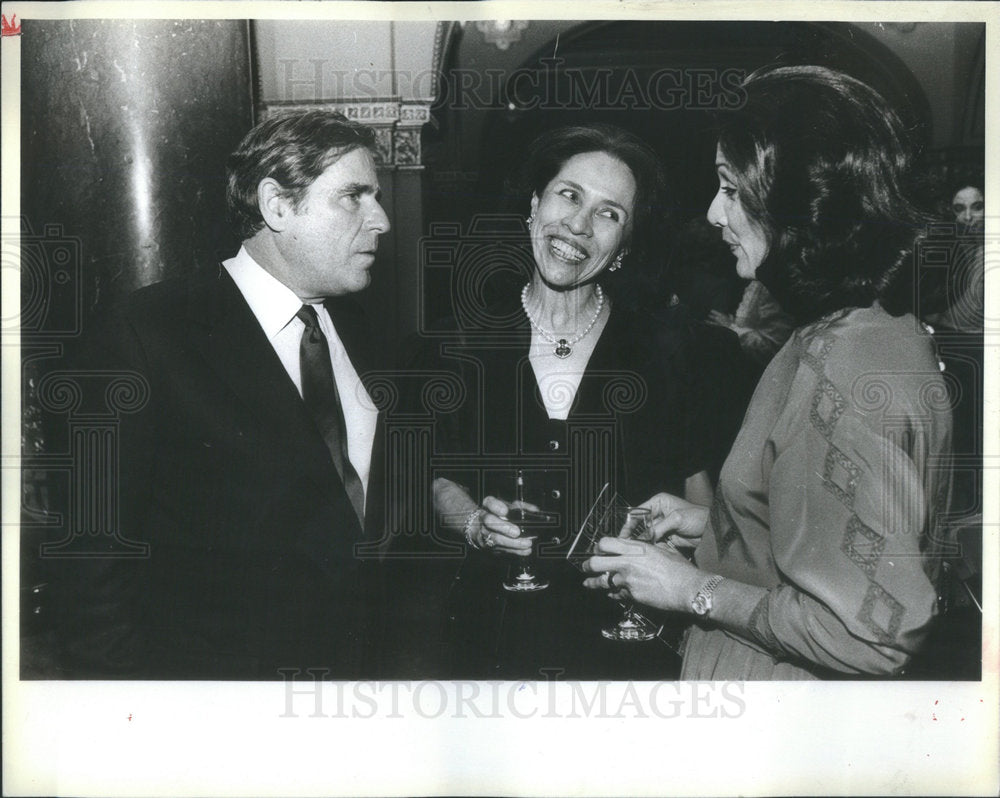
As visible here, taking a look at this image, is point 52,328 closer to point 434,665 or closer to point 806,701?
point 434,665

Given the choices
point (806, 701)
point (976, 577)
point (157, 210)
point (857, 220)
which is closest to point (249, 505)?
point (157, 210)

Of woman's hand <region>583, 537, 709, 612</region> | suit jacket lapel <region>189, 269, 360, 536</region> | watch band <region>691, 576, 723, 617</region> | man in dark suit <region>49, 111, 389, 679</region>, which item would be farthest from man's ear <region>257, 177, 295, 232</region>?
watch band <region>691, 576, 723, 617</region>

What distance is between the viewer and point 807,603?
11.8 feet

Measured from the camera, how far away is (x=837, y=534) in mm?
3621

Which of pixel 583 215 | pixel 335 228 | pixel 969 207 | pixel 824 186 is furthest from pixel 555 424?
pixel 969 207

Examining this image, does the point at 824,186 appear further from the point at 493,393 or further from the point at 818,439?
the point at 493,393

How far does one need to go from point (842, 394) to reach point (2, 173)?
2.81 metres

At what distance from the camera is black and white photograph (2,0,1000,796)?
366 centimetres

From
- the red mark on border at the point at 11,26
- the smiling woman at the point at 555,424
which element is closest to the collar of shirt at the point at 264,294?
the smiling woman at the point at 555,424

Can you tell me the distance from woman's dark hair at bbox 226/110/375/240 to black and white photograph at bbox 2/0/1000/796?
0.01 m

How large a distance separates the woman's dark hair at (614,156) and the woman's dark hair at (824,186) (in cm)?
25

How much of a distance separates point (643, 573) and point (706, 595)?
0.21m

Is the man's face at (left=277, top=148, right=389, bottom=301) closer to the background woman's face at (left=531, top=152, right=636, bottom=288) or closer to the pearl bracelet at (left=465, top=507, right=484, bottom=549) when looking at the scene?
the background woman's face at (left=531, top=152, right=636, bottom=288)

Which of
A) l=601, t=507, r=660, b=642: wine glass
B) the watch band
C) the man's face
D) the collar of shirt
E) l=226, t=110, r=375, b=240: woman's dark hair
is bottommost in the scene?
l=601, t=507, r=660, b=642: wine glass
